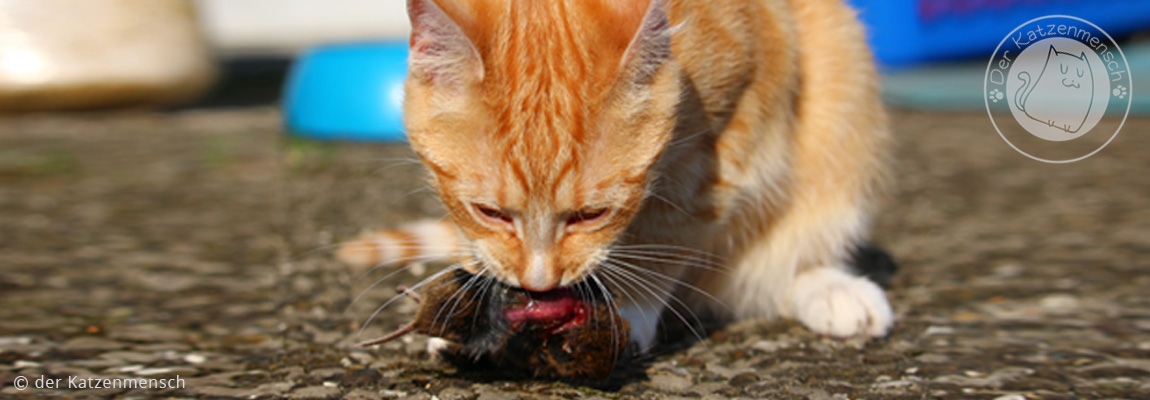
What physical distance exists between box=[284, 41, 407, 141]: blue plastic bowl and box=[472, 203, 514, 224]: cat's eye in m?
3.14

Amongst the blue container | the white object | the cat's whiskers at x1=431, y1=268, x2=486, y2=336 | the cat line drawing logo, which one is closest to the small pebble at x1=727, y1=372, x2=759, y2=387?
the cat's whiskers at x1=431, y1=268, x2=486, y2=336

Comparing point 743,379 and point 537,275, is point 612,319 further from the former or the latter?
point 743,379

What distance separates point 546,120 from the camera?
1.69 m

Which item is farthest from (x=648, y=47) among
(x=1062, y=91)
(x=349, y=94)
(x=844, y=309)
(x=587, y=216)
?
(x=1062, y=91)

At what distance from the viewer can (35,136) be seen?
5461 millimetres

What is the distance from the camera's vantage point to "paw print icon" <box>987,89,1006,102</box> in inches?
224

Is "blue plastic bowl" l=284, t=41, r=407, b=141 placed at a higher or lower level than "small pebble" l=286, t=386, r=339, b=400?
higher

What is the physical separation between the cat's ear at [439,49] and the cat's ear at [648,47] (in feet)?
0.82

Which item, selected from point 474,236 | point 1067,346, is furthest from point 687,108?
point 1067,346

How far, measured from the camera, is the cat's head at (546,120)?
→ 168 cm

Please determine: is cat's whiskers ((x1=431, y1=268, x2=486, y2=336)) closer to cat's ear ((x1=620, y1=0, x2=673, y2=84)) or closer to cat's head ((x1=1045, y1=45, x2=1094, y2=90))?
cat's ear ((x1=620, y1=0, x2=673, y2=84))

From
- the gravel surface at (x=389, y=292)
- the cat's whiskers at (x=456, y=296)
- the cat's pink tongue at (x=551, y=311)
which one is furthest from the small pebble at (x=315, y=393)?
the cat's pink tongue at (x=551, y=311)

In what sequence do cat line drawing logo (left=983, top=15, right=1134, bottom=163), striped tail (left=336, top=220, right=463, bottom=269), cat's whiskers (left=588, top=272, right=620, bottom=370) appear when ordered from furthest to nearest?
cat line drawing logo (left=983, top=15, right=1134, bottom=163)
striped tail (left=336, top=220, right=463, bottom=269)
cat's whiskers (left=588, top=272, right=620, bottom=370)

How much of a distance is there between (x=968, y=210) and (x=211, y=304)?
2546 millimetres
